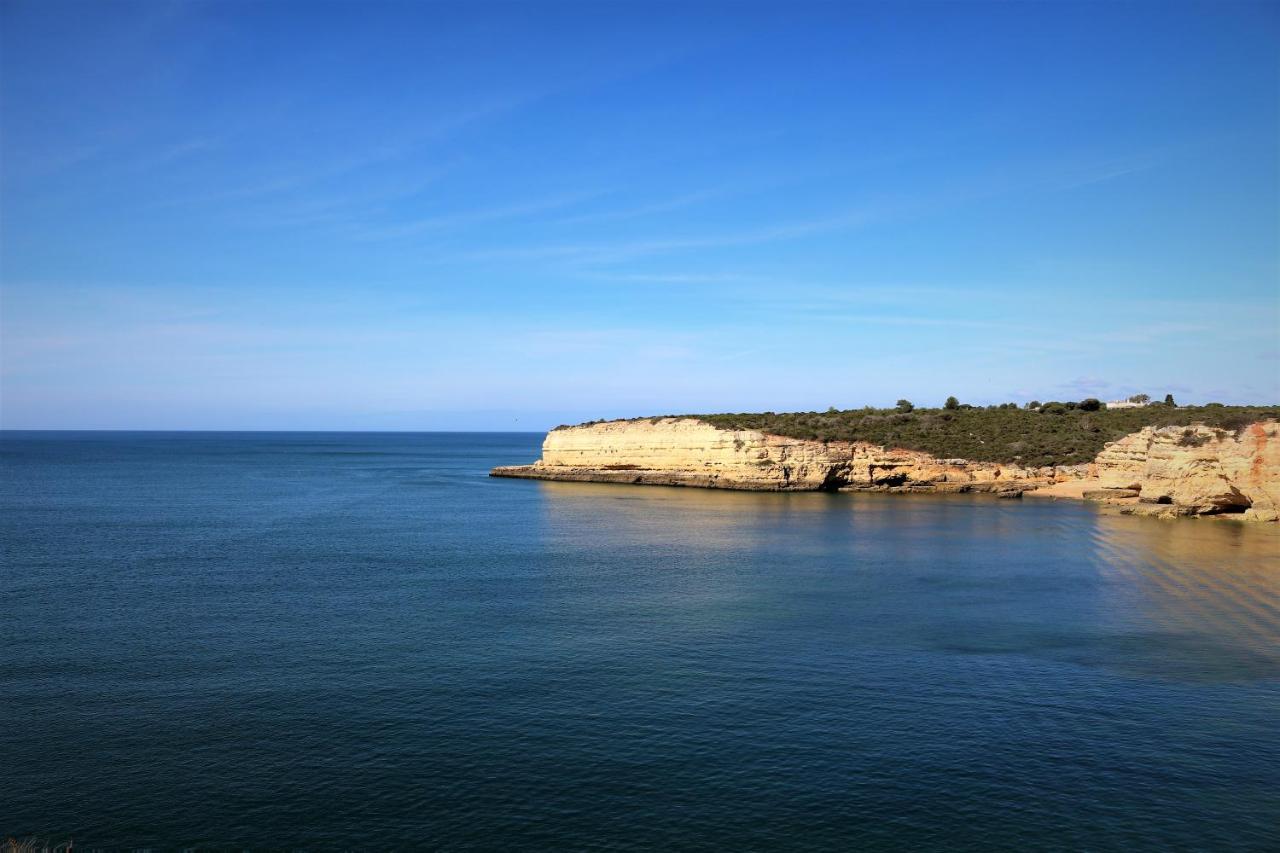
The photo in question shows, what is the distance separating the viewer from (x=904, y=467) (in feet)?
276

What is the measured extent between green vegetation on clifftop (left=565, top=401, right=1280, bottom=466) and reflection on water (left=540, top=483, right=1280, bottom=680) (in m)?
16.7

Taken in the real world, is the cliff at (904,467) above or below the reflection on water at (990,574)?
above

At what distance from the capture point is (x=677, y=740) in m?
20.7

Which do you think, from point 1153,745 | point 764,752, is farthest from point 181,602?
point 1153,745

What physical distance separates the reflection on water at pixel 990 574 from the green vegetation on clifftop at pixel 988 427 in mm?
16660

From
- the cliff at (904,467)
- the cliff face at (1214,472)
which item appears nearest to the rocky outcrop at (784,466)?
the cliff at (904,467)

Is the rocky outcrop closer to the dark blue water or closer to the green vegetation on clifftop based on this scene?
the green vegetation on clifftop

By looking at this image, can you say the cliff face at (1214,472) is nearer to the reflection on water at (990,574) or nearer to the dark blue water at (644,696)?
the reflection on water at (990,574)

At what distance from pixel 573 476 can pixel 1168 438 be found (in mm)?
59905

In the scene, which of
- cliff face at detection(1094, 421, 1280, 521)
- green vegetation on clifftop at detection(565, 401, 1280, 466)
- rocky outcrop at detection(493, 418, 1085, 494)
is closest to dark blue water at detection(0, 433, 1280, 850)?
cliff face at detection(1094, 421, 1280, 521)

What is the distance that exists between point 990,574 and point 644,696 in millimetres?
24392

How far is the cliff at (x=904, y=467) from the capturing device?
193 feet

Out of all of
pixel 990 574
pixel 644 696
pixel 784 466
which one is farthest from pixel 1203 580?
pixel 784 466

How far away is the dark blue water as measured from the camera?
56.0 feet
